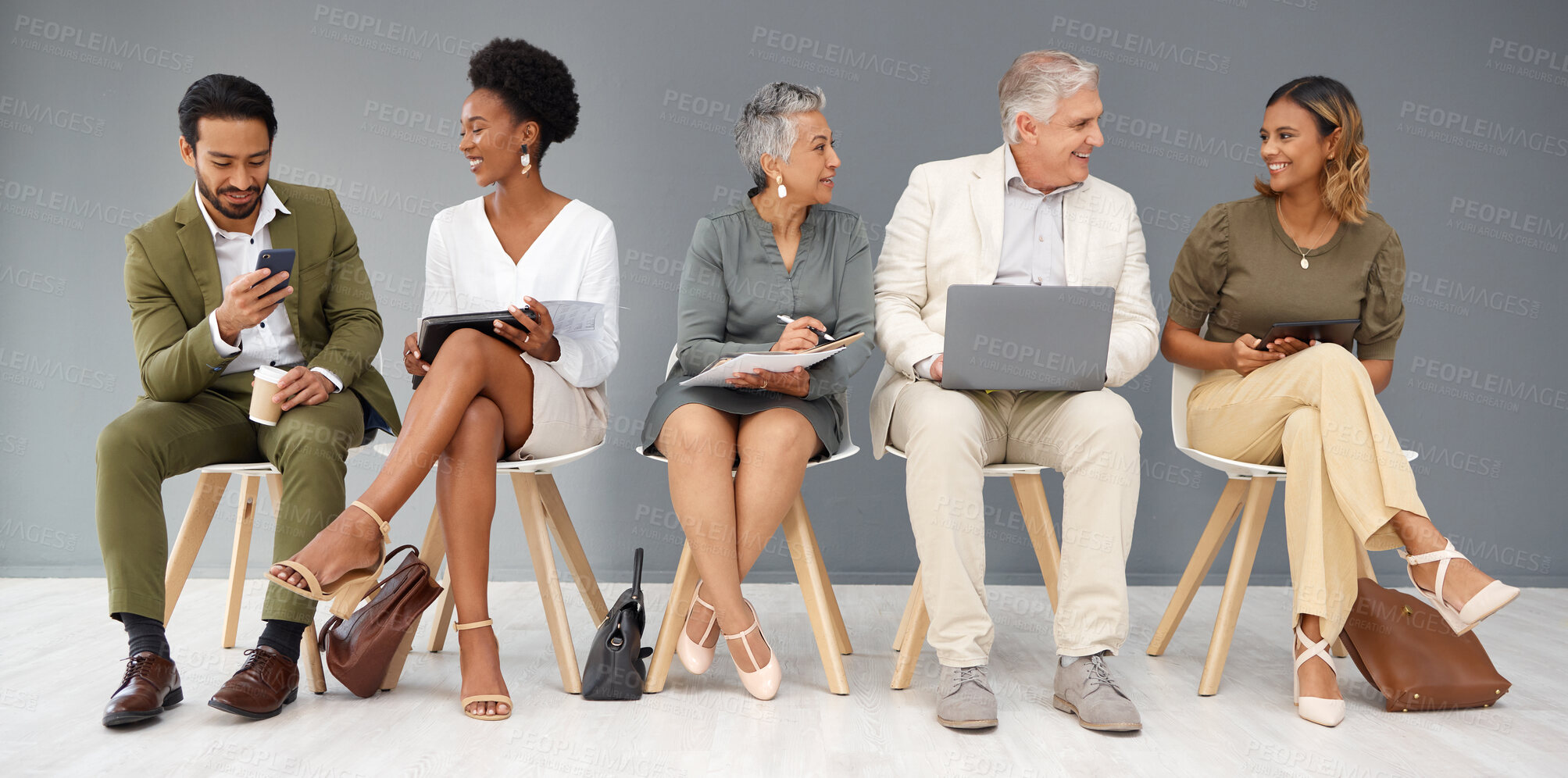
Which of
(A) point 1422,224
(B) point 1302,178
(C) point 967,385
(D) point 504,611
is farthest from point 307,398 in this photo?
(A) point 1422,224

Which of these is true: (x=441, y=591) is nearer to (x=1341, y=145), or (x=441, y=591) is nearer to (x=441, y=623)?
(x=441, y=623)

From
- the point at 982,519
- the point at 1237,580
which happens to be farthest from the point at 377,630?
the point at 1237,580

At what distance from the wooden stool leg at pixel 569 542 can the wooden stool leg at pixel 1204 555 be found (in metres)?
1.34

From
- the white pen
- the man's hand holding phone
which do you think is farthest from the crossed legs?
the white pen

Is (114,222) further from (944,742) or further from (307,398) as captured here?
(944,742)

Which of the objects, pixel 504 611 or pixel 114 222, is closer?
pixel 504 611

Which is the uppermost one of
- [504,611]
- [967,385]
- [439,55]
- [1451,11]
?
[1451,11]

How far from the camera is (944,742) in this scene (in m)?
1.88

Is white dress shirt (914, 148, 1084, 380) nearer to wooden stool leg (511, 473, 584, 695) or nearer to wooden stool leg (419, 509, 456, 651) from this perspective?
wooden stool leg (511, 473, 584, 695)

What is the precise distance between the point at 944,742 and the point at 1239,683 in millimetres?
829

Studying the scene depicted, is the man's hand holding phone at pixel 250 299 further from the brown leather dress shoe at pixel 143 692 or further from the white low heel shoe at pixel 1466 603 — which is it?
the white low heel shoe at pixel 1466 603

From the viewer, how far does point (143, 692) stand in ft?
6.14

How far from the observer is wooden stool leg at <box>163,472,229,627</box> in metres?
2.26

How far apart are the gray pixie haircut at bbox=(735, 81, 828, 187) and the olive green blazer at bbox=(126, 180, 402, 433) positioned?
960 mm
